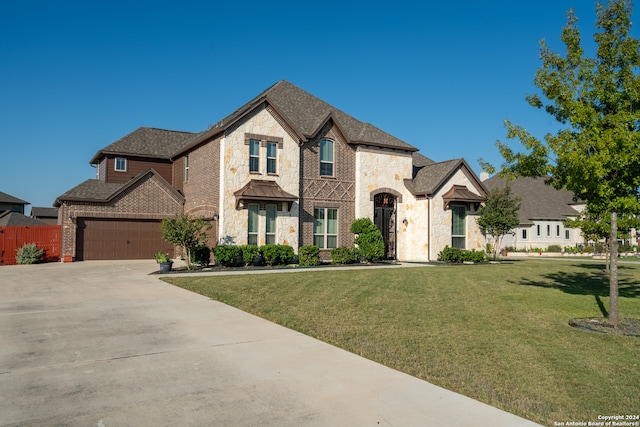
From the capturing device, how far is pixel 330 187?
24.9m

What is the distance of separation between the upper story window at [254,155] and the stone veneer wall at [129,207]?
6703 millimetres

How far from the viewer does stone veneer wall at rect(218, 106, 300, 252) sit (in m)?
22.0

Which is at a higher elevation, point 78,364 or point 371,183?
point 371,183

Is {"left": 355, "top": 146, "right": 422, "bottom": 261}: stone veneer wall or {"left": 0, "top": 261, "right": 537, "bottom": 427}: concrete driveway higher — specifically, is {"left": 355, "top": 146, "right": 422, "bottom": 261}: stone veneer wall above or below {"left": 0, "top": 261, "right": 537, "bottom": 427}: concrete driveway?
above

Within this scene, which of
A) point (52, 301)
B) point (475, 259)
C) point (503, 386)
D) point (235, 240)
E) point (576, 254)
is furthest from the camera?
point (576, 254)

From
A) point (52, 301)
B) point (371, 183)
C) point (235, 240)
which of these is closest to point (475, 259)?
point (371, 183)

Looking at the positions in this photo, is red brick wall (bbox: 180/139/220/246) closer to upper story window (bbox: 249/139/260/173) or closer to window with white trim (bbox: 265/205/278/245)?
upper story window (bbox: 249/139/260/173)

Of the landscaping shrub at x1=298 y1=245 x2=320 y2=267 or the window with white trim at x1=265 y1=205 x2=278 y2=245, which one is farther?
the window with white trim at x1=265 y1=205 x2=278 y2=245

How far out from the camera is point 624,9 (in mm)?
10016

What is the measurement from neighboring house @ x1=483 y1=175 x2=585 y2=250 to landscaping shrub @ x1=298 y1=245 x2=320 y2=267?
86.7 feet

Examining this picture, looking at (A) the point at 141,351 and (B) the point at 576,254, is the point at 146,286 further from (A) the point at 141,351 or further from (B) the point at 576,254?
(B) the point at 576,254

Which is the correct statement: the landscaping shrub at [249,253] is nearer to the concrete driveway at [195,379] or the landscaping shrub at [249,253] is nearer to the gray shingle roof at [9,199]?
the concrete driveway at [195,379]

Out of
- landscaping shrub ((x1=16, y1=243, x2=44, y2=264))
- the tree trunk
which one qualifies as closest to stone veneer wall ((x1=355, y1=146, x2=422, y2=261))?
the tree trunk

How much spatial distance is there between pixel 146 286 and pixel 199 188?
10647 mm
